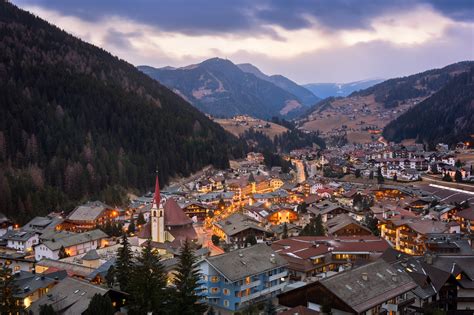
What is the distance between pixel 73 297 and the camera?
33.4 meters

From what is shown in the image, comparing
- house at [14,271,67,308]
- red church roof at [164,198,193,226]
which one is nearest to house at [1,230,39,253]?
red church roof at [164,198,193,226]

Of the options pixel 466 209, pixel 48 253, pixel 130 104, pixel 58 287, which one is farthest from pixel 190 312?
pixel 130 104

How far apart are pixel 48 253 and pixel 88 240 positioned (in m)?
4.76

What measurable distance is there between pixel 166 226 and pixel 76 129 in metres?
59.0

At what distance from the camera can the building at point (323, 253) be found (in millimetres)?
43250

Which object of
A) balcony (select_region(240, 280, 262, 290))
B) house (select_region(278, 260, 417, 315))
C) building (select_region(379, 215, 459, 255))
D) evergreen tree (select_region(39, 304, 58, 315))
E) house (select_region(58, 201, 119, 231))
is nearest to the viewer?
evergreen tree (select_region(39, 304, 58, 315))

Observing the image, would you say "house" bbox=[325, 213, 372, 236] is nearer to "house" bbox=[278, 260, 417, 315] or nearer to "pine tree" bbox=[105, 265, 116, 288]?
"house" bbox=[278, 260, 417, 315]

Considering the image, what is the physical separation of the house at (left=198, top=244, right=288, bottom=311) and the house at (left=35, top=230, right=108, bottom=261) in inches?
1007

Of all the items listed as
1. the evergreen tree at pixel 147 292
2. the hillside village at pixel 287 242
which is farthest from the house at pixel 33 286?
the evergreen tree at pixel 147 292

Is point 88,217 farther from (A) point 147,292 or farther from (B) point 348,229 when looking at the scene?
(A) point 147,292

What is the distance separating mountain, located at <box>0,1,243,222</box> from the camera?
9012 centimetres

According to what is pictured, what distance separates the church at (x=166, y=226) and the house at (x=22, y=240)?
13.5 m

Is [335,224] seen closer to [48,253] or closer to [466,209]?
[466,209]

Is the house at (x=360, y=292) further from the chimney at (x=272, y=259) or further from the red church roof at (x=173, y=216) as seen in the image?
the red church roof at (x=173, y=216)
